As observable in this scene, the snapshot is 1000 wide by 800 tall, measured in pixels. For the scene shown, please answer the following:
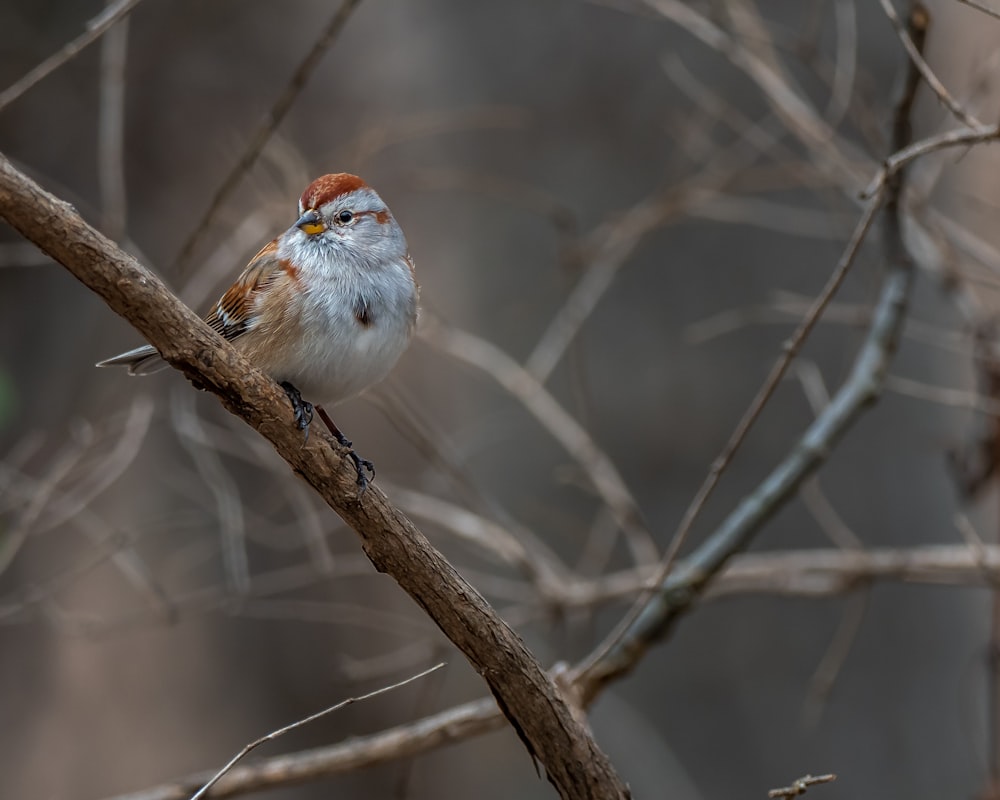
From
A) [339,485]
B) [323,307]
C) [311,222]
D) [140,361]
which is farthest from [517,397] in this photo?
[339,485]

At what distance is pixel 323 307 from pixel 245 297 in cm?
19

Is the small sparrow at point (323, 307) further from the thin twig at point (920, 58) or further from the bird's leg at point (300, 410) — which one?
the thin twig at point (920, 58)

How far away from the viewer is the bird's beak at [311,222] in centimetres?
246

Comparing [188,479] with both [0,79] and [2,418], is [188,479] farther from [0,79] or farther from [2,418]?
[0,79]

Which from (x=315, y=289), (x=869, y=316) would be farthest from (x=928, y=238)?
(x=315, y=289)

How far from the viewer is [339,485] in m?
1.82

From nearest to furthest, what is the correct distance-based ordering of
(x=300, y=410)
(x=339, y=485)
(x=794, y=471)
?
(x=339, y=485) < (x=300, y=410) < (x=794, y=471)

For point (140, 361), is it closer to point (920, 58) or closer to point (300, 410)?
point (300, 410)

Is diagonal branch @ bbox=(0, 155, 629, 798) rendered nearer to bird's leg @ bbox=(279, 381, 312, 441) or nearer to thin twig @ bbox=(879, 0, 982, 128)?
→ bird's leg @ bbox=(279, 381, 312, 441)

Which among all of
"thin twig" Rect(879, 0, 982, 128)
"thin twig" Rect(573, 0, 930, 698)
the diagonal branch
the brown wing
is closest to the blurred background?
"thin twig" Rect(573, 0, 930, 698)

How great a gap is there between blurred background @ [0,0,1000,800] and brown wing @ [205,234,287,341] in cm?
98

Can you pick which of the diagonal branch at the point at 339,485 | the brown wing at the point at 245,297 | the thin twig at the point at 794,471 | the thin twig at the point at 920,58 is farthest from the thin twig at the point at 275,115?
the thin twig at the point at 794,471

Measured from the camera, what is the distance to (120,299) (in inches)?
61.2

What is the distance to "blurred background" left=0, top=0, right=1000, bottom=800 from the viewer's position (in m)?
3.69
